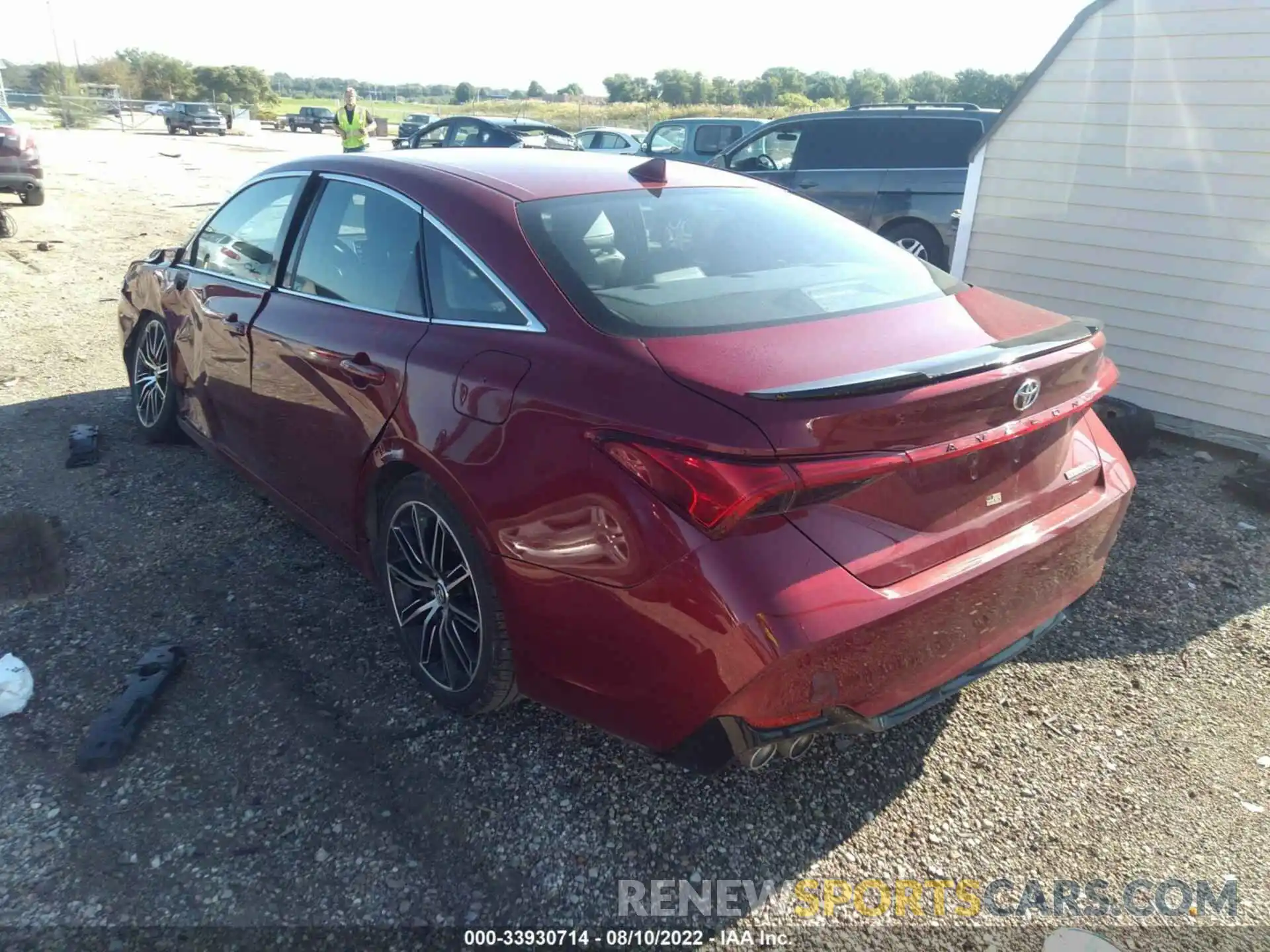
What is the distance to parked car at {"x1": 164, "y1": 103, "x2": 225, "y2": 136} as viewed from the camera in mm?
40781

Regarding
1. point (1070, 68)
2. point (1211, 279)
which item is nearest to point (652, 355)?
point (1211, 279)

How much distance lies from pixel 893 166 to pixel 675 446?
8.36 m

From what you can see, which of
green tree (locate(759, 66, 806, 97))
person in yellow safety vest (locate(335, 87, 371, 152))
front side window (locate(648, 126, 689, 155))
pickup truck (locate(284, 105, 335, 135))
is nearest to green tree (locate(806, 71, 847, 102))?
green tree (locate(759, 66, 806, 97))

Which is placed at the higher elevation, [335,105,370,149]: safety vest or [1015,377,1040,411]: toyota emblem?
[335,105,370,149]: safety vest

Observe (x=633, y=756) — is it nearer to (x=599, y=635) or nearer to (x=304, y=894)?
(x=599, y=635)

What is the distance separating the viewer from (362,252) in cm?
332

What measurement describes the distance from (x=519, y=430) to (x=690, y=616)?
71cm

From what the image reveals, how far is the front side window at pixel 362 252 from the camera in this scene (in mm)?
3082

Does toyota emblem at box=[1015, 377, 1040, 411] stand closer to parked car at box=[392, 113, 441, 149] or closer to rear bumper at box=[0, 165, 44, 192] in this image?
rear bumper at box=[0, 165, 44, 192]

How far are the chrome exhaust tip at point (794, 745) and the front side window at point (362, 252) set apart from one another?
171cm

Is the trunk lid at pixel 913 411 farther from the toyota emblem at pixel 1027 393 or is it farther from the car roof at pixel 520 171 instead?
the car roof at pixel 520 171

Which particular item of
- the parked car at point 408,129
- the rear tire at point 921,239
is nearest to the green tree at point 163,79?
the parked car at point 408,129

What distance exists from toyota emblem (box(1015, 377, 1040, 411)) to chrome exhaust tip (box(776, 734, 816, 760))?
39.0 inches

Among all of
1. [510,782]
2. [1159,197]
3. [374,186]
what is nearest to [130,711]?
[510,782]
